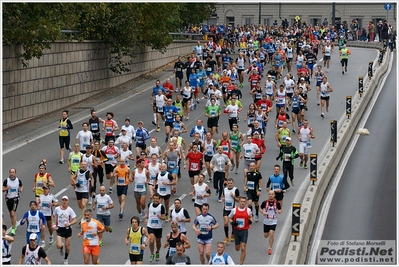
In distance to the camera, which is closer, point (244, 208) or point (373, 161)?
point (244, 208)

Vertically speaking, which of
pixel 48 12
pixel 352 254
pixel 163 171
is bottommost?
pixel 352 254

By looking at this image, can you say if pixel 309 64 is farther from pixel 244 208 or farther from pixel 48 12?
pixel 244 208

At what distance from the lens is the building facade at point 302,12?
82.3m

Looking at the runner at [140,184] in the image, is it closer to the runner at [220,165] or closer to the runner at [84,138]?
the runner at [220,165]

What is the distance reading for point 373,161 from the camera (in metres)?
28.1

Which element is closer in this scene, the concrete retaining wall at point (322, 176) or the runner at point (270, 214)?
the concrete retaining wall at point (322, 176)

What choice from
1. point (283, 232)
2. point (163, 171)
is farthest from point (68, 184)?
point (283, 232)

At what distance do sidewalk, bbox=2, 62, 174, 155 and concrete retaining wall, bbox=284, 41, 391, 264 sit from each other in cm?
1014

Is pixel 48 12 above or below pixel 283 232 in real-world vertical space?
above

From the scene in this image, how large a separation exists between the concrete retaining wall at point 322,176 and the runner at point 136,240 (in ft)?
9.24

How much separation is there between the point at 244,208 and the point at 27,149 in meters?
12.4

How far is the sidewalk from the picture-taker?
3019cm

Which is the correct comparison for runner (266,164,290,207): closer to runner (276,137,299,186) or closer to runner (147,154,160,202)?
runner (147,154,160,202)

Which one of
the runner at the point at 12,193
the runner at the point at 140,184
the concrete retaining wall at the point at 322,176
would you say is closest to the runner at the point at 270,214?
the concrete retaining wall at the point at 322,176
